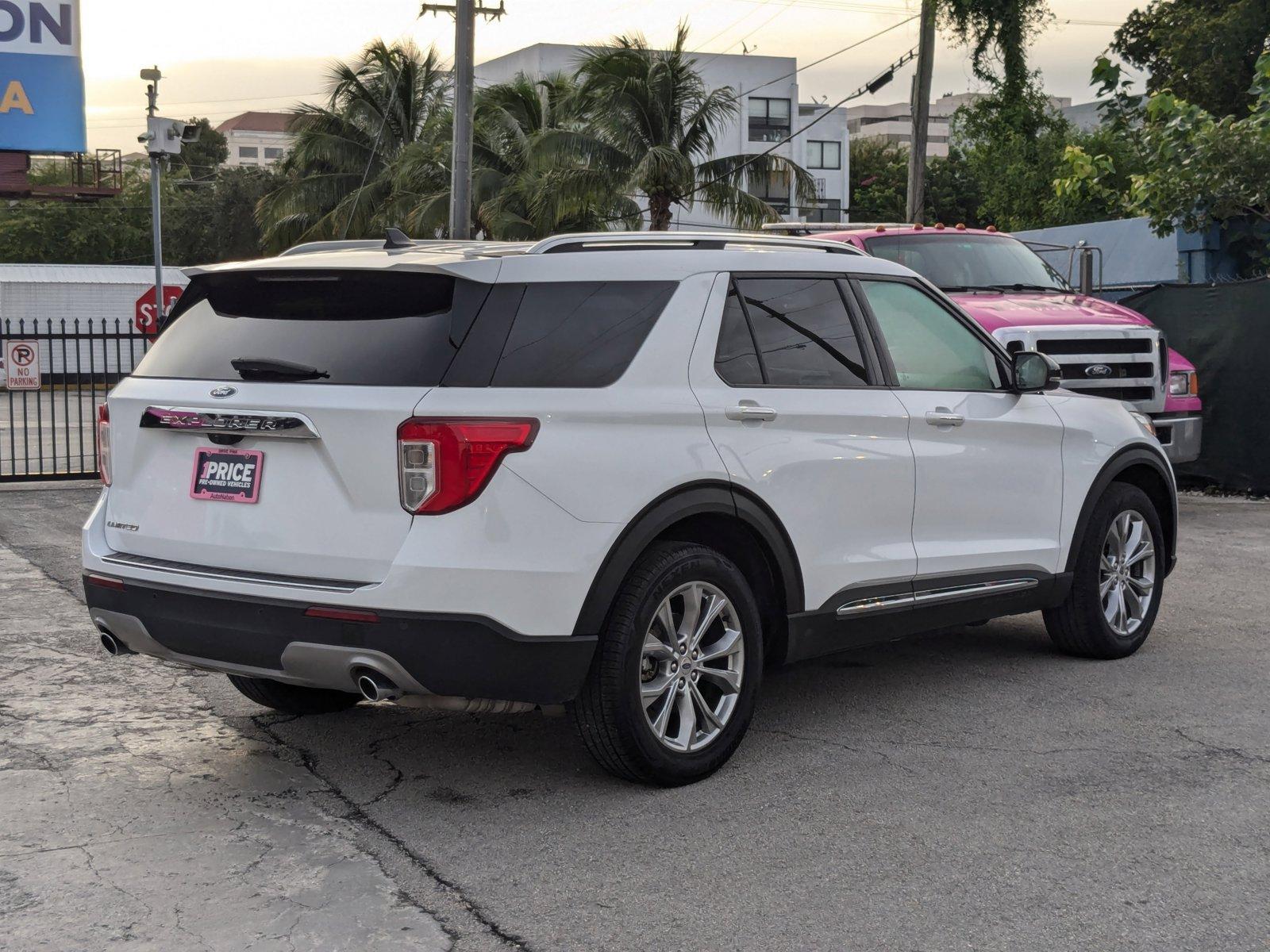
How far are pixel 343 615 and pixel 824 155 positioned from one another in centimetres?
7881

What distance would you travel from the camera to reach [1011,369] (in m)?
6.67

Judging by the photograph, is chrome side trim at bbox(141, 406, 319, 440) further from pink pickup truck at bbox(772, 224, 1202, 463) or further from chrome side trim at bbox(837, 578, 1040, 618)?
pink pickup truck at bbox(772, 224, 1202, 463)

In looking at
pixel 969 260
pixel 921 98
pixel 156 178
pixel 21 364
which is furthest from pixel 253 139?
pixel 969 260

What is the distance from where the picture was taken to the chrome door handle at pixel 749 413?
523 cm

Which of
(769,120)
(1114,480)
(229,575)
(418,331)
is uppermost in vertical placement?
(769,120)

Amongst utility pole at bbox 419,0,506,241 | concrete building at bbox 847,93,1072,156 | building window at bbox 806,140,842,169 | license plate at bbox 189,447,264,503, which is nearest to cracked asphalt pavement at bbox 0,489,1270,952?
license plate at bbox 189,447,264,503

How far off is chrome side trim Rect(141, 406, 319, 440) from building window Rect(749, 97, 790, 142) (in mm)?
68020

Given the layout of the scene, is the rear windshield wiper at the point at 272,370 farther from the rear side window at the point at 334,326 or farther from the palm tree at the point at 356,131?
the palm tree at the point at 356,131

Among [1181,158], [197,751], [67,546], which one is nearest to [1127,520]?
[197,751]

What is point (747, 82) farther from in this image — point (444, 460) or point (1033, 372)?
point (444, 460)

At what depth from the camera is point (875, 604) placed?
5805 millimetres

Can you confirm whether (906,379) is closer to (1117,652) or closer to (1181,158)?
(1117,652)

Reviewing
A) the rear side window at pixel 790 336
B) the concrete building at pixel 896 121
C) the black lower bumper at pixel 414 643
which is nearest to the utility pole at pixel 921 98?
the rear side window at pixel 790 336

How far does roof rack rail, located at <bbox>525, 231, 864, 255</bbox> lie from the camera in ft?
16.8
